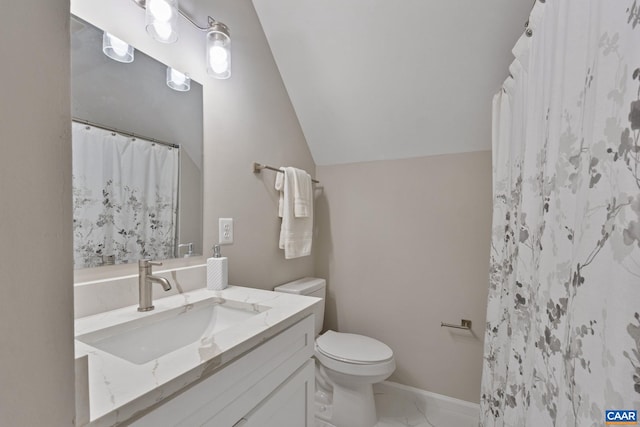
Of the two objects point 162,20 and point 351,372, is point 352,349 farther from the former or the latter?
point 162,20

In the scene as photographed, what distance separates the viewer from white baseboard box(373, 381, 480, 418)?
5.41 ft

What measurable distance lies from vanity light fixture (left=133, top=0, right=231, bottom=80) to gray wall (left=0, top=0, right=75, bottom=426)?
86 cm

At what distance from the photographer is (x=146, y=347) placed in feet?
2.78

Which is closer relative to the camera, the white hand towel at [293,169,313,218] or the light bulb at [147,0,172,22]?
the light bulb at [147,0,172,22]

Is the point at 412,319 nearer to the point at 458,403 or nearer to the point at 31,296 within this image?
the point at 458,403

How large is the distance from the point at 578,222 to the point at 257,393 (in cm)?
86

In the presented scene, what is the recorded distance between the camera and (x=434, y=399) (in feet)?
5.70

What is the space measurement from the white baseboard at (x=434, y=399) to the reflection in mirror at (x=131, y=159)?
5.13ft

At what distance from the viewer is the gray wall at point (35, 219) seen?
0.26 metres

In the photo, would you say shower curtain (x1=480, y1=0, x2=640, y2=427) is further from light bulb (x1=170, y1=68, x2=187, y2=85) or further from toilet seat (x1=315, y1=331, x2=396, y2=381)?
light bulb (x1=170, y1=68, x2=187, y2=85)

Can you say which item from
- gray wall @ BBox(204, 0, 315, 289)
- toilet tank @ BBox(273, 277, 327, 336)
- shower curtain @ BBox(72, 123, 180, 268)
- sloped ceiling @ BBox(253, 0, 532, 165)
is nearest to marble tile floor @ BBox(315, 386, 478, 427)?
toilet tank @ BBox(273, 277, 327, 336)

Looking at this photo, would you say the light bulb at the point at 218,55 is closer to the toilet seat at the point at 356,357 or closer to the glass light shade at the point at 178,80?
the glass light shade at the point at 178,80
